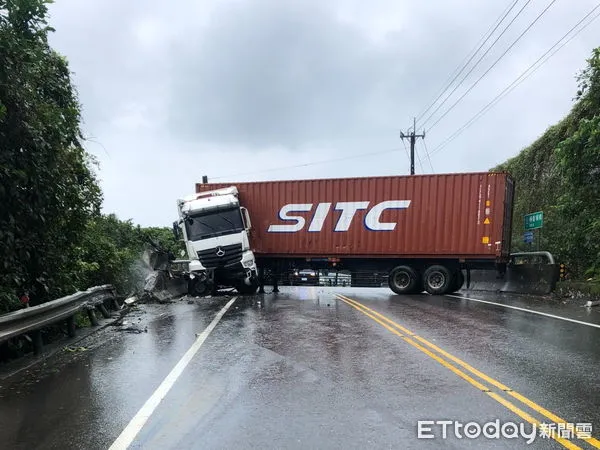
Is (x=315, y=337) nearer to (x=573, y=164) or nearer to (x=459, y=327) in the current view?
(x=459, y=327)

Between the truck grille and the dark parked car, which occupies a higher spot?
the truck grille

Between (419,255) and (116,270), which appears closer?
(116,270)

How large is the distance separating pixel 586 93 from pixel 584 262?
6.28 m

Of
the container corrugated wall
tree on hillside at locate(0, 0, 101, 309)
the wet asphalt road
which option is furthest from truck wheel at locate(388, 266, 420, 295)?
tree on hillside at locate(0, 0, 101, 309)

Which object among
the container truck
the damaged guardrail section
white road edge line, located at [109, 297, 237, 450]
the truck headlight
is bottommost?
white road edge line, located at [109, 297, 237, 450]

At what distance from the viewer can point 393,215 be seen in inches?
759

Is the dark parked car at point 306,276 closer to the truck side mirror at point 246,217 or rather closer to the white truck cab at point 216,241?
the white truck cab at point 216,241

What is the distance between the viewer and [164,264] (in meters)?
19.1

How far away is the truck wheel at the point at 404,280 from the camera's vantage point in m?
19.3

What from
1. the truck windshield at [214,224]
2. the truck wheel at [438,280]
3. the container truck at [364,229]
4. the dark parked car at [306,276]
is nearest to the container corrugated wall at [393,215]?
the container truck at [364,229]

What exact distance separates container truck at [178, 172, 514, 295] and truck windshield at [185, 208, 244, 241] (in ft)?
0.12

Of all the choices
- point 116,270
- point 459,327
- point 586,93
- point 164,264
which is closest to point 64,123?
point 116,270

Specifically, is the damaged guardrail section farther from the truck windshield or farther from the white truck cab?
the truck windshield

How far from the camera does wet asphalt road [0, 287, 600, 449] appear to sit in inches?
182
